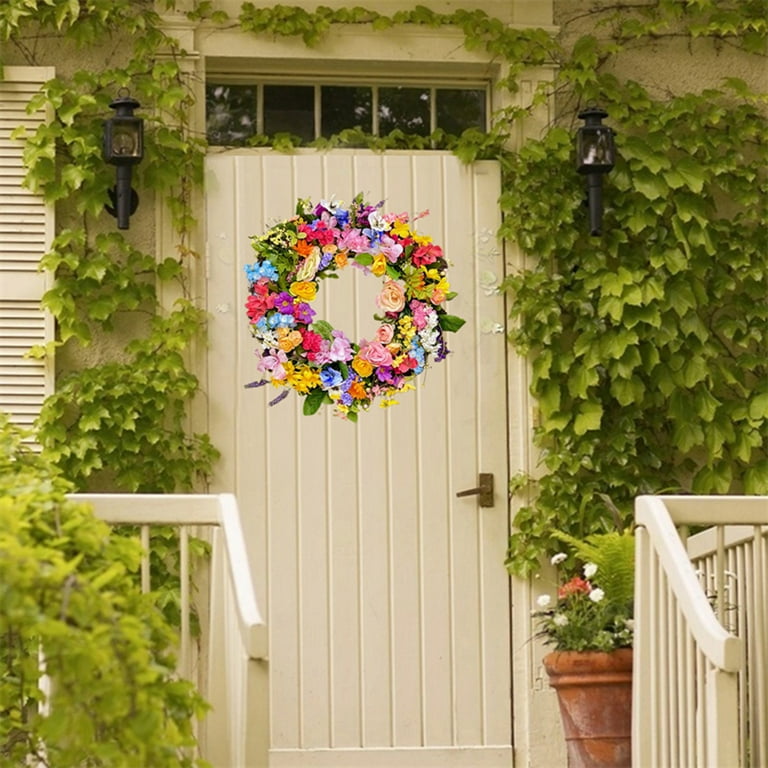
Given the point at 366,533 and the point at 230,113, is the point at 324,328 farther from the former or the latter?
the point at 230,113

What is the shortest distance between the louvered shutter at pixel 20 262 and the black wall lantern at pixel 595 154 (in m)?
1.86

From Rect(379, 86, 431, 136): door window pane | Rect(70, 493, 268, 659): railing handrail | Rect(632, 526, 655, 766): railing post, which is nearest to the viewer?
Rect(70, 493, 268, 659): railing handrail

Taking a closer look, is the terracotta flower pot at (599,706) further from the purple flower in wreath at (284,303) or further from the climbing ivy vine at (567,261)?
the purple flower in wreath at (284,303)

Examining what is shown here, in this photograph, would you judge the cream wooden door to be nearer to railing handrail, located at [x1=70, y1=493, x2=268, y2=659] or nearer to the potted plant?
the potted plant

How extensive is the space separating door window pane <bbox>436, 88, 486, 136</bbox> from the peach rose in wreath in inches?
26.4

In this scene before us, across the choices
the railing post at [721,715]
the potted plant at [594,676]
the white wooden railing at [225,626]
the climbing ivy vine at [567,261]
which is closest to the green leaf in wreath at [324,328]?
the climbing ivy vine at [567,261]

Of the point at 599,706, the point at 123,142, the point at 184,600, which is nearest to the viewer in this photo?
the point at 184,600

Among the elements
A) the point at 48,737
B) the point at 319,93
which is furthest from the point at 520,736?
the point at 48,737

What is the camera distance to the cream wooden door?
5.35 m

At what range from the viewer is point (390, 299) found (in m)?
5.43

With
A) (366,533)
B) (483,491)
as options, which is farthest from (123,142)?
(483,491)

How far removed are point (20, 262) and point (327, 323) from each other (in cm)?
108

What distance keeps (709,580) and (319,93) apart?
2.48 metres

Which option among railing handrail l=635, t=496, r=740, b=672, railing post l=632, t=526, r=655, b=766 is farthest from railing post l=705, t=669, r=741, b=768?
railing post l=632, t=526, r=655, b=766
